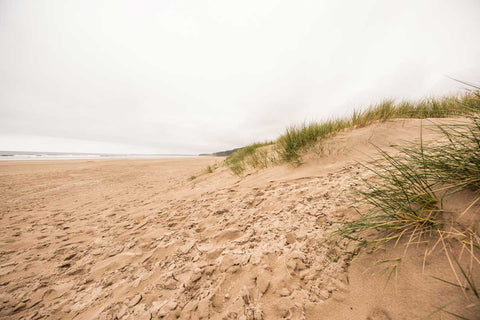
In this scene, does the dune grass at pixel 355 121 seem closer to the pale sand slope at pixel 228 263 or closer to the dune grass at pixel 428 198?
the pale sand slope at pixel 228 263

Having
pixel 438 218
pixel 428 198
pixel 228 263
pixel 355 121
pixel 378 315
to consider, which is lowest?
pixel 228 263

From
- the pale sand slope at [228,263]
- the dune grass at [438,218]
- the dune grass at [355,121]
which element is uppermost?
the dune grass at [355,121]

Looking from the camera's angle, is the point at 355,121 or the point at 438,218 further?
the point at 355,121

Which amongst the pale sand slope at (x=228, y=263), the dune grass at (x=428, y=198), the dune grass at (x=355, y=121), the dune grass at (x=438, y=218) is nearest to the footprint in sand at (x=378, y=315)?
the pale sand slope at (x=228, y=263)

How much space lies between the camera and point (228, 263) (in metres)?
1.37

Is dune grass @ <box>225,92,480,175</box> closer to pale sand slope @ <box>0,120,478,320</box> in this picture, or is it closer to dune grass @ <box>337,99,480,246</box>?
pale sand slope @ <box>0,120,478,320</box>

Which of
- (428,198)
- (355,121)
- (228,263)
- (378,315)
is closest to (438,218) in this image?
(428,198)

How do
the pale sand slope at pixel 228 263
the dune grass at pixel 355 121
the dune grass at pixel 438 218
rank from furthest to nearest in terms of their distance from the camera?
the dune grass at pixel 355 121 < the pale sand slope at pixel 228 263 < the dune grass at pixel 438 218

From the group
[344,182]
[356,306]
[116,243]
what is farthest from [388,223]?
[116,243]

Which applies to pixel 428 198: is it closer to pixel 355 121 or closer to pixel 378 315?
pixel 378 315

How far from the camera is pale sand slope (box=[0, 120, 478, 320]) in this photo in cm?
92

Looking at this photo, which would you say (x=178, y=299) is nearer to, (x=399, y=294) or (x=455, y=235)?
(x=399, y=294)

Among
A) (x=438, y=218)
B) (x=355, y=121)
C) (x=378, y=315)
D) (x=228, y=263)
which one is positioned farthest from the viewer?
(x=355, y=121)

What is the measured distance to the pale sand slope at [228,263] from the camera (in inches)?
36.0
